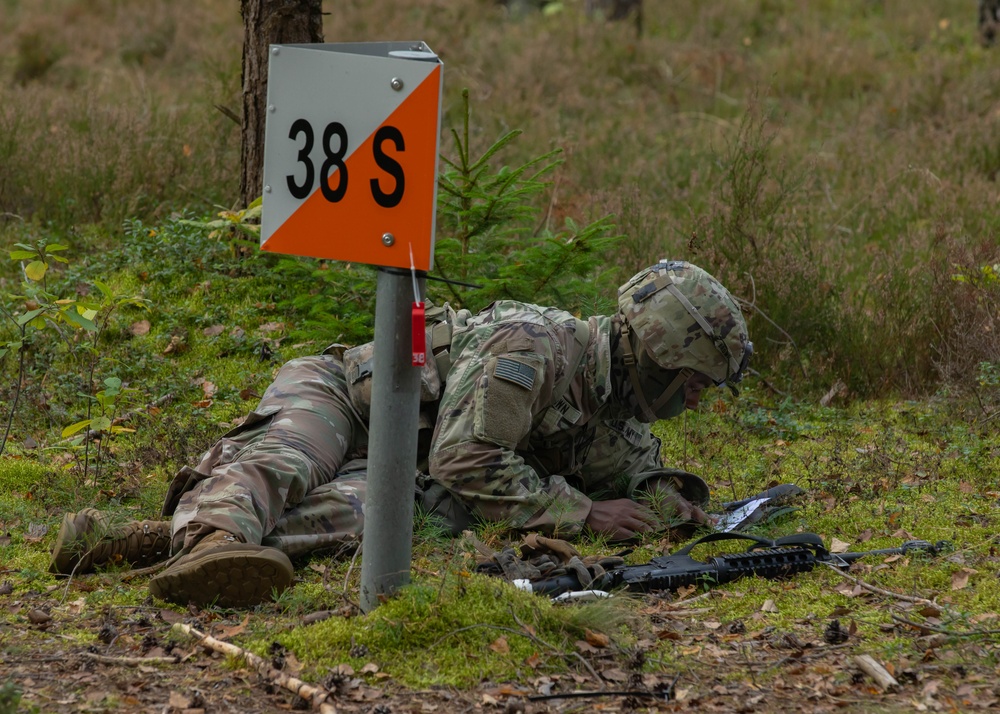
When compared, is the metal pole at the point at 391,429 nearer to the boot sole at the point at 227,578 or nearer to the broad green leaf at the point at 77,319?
the boot sole at the point at 227,578

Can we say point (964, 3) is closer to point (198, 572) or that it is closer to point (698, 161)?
point (698, 161)

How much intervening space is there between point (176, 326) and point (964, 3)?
1346 cm

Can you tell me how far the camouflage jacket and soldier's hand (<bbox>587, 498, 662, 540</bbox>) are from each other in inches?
2.9

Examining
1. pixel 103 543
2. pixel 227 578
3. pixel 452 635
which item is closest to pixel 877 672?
pixel 452 635

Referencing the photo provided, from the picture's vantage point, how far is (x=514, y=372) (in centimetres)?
395

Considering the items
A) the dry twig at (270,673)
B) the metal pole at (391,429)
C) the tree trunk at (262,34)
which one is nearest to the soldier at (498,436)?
the dry twig at (270,673)

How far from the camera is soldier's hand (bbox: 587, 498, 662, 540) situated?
4164 millimetres

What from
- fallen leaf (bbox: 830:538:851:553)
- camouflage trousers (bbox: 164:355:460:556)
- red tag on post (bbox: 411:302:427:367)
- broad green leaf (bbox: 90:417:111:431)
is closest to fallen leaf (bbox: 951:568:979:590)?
fallen leaf (bbox: 830:538:851:553)

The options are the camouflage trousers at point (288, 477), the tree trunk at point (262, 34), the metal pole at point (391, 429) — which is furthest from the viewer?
the tree trunk at point (262, 34)

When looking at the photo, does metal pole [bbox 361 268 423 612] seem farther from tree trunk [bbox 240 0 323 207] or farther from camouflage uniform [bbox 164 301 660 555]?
tree trunk [bbox 240 0 323 207]

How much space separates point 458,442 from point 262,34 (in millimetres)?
3555

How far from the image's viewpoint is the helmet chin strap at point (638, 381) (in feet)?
13.9

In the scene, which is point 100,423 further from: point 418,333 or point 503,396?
point 418,333

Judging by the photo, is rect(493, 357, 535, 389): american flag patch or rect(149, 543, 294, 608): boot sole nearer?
rect(149, 543, 294, 608): boot sole
